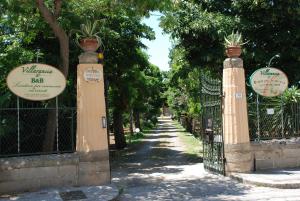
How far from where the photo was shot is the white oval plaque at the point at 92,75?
11.2 meters

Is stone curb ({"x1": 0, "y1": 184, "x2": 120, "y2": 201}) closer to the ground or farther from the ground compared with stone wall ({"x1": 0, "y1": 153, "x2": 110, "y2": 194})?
closer to the ground

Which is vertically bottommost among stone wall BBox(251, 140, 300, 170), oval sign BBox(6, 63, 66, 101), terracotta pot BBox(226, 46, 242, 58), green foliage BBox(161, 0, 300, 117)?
stone wall BBox(251, 140, 300, 170)

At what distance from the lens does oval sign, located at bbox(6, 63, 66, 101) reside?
10641 mm

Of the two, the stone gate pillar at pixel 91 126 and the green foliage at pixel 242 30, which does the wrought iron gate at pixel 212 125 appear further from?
the stone gate pillar at pixel 91 126

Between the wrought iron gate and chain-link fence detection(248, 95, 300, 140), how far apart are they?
127 cm

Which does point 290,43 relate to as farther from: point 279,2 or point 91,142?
point 91,142

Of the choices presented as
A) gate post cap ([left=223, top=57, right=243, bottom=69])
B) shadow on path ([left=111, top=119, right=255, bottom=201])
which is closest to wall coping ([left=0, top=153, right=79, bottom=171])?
shadow on path ([left=111, top=119, right=255, bottom=201])

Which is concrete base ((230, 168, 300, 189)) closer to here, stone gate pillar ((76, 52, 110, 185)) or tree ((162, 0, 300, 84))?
stone gate pillar ((76, 52, 110, 185))

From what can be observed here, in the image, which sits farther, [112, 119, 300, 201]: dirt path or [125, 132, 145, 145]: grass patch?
[125, 132, 145, 145]: grass patch

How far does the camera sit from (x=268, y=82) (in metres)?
13.2

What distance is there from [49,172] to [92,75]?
2.73 m

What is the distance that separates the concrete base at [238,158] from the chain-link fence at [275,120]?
1.36 metres

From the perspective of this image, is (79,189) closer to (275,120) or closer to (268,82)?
(268,82)

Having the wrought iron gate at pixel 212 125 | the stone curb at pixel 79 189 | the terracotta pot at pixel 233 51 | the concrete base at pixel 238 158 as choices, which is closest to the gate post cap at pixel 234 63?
the terracotta pot at pixel 233 51
